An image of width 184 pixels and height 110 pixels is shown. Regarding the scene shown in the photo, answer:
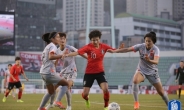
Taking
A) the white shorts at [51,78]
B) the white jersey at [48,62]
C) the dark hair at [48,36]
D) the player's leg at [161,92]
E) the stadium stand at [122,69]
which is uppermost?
the dark hair at [48,36]

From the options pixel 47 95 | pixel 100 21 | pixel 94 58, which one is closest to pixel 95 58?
pixel 94 58

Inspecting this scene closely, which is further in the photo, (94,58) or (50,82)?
(94,58)

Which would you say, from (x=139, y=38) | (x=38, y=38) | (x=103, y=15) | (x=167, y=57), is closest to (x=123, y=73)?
(x=167, y=57)

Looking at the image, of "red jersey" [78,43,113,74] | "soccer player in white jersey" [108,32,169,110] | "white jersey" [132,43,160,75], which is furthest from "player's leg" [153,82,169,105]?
"red jersey" [78,43,113,74]

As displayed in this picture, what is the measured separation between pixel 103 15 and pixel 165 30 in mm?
25956

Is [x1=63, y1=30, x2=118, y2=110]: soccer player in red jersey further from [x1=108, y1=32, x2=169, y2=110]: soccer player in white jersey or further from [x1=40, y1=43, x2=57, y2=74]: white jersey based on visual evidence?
[x1=40, y1=43, x2=57, y2=74]: white jersey

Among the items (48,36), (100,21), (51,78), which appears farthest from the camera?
(100,21)

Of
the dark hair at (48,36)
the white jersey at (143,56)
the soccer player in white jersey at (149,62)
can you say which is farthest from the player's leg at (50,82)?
the white jersey at (143,56)

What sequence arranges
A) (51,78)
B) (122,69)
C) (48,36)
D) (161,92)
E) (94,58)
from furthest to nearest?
(122,69)
(94,58)
(161,92)
(48,36)
(51,78)

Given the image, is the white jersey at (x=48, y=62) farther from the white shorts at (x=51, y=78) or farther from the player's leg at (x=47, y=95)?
the player's leg at (x=47, y=95)

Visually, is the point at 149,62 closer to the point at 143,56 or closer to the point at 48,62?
the point at 143,56

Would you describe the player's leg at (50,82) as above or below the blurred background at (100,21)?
below

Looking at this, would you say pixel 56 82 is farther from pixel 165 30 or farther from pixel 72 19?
pixel 72 19

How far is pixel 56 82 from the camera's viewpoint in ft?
39.9
